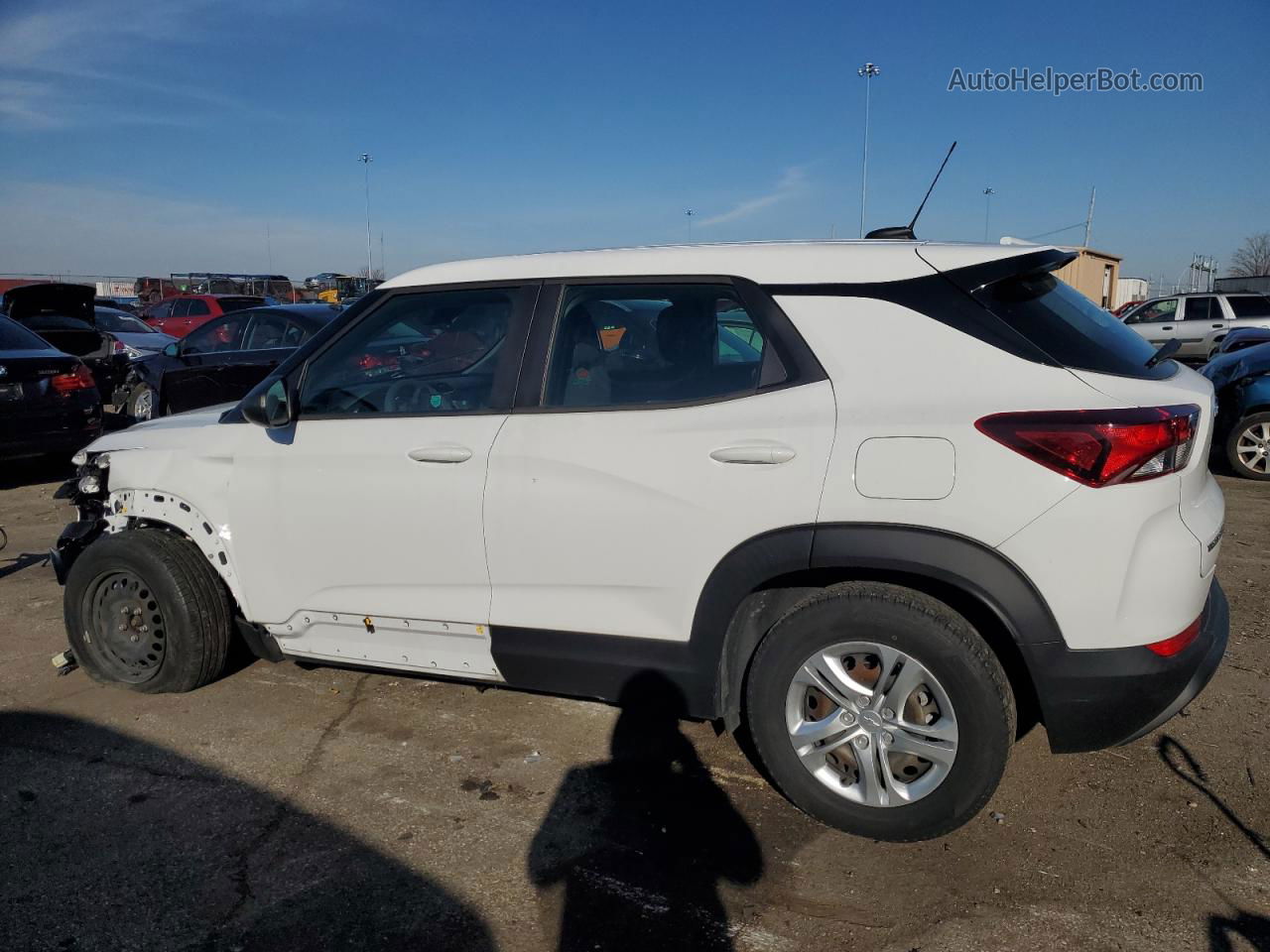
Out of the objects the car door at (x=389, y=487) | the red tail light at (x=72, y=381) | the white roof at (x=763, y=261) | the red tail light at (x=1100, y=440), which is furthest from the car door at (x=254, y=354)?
the red tail light at (x=1100, y=440)

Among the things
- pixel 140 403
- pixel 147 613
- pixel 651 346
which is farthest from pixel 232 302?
pixel 651 346

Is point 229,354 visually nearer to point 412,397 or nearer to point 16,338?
point 16,338

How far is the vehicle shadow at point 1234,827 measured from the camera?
249cm

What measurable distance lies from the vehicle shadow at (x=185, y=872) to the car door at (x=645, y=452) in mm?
930

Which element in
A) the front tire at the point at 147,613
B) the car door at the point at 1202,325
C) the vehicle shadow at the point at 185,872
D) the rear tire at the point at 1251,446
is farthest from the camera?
the car door at the point at 1202,325

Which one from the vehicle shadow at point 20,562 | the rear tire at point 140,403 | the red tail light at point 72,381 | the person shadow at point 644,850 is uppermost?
the red tail light at point 72,381

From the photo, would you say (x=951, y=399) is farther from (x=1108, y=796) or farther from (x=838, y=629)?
(x=1108, y=796)

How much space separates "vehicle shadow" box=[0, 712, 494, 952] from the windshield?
14122 mm

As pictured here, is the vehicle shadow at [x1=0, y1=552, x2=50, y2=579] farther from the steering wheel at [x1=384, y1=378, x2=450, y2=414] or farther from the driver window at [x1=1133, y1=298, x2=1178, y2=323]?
the driver window at [x1=1133, y1=298, x2=1178, y2=323]

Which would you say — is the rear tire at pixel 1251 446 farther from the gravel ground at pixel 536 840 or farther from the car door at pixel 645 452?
the car door at pixel 645 452

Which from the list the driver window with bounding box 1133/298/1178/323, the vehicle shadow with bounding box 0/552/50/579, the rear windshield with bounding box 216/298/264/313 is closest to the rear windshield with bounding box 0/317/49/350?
the vehicle shadow with bounding box 0/552/50/579

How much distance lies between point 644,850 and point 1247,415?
25.9 feet

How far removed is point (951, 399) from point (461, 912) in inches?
78.6

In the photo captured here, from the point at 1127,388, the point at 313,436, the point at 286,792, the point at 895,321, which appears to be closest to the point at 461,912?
the point at 286,792
